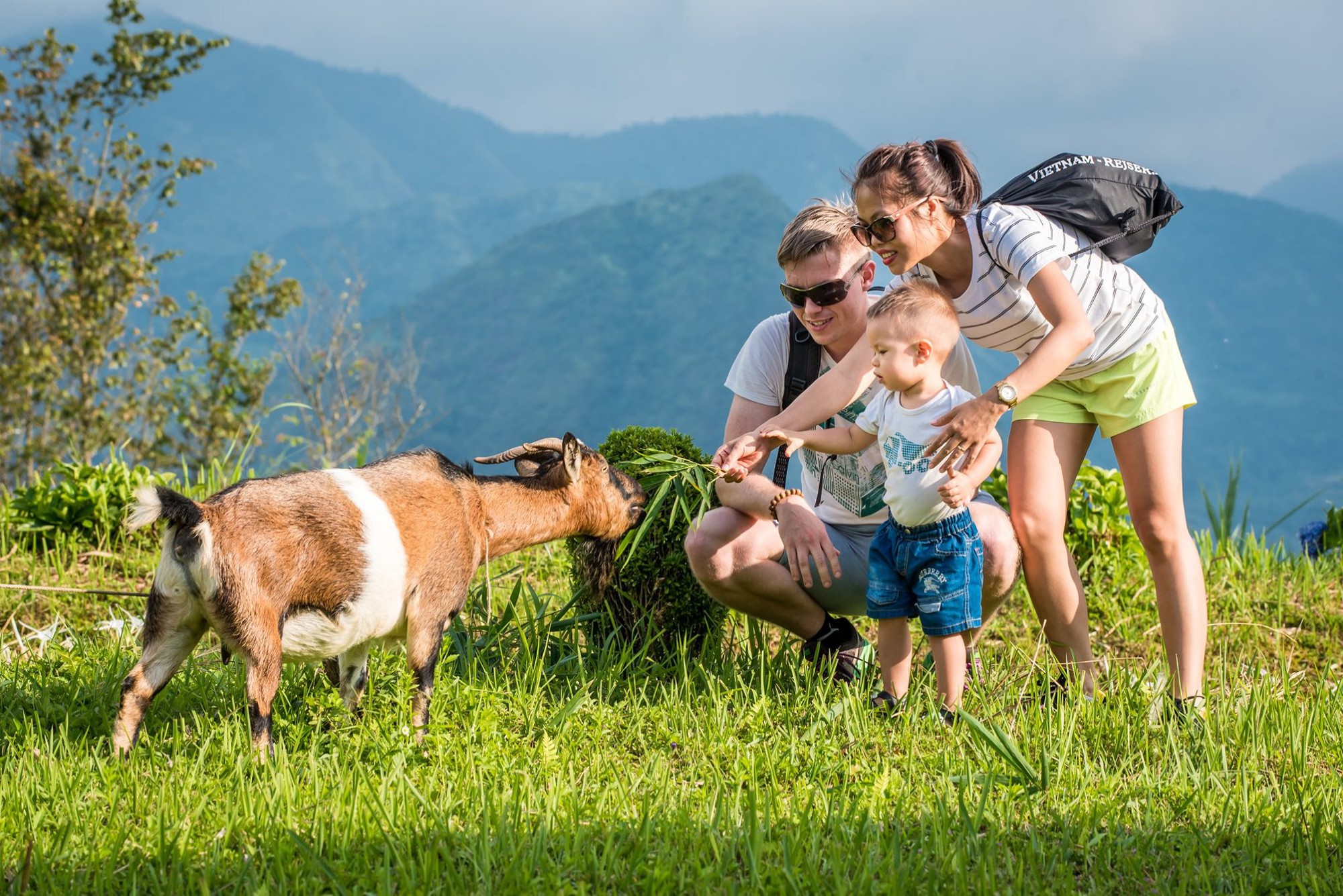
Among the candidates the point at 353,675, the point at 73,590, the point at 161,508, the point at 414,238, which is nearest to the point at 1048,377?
the point at 353,675

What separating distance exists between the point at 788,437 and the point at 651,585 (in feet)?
3.47

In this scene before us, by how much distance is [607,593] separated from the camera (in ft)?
15.7

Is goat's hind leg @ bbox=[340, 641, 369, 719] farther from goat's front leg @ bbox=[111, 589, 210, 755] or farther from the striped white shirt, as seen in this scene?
the striped white shirt

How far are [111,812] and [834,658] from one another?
258cm

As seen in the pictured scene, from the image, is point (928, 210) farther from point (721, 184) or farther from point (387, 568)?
point (721, 184)

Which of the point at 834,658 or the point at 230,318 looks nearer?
the point at 834,658

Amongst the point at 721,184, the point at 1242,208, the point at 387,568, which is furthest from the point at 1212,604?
the point at 1242,208

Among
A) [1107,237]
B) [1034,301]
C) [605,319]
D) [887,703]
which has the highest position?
[605,319]

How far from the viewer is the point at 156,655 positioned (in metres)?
3.39

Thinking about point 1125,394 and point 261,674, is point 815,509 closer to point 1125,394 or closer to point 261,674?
point 1125,394

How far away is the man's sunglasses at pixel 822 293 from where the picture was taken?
4.22 metres

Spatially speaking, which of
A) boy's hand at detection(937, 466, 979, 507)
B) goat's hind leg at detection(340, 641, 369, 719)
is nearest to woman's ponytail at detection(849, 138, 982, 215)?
boy's hand at detection(937, 466, 979, 507)

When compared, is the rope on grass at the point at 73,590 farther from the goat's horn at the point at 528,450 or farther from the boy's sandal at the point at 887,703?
the boy's sandal at the point at 887,703

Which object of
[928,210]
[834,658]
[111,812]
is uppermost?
[928,210]
